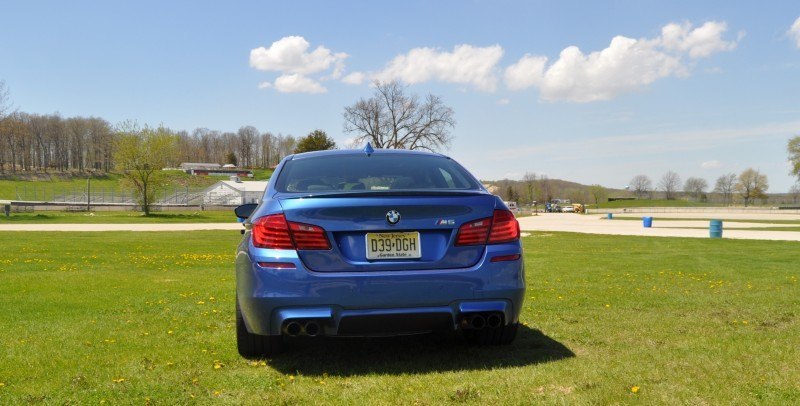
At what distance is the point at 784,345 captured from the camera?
16.2 ft

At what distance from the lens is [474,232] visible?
4.20m

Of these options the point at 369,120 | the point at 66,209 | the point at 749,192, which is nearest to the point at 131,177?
the point at 66,209

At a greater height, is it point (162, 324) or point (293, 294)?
point (293, 294)

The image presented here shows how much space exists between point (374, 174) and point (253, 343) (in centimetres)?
155

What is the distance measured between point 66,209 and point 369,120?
3369cm

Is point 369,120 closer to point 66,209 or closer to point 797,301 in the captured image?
point 66,209

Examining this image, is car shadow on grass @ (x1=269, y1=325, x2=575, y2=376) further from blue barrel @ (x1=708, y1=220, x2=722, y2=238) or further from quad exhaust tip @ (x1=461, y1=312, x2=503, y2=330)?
blue barrel @ (x1=708, y1=220, x2=722, y2=238)

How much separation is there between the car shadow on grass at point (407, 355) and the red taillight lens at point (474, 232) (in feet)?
2.85

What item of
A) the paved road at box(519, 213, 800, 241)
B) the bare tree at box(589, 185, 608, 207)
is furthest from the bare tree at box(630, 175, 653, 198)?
the paved road at box(519, 213, 800, 241)

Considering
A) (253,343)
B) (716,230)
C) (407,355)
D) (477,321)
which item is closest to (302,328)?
(253,343)

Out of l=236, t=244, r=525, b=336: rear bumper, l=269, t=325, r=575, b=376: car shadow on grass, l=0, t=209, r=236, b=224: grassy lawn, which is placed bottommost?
l=0, t=209, r=236, b=224: grassy lawn

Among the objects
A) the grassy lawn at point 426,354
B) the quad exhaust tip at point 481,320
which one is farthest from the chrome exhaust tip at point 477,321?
the grassy lawn at point 426,354

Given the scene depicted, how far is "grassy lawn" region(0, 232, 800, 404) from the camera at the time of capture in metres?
3.71

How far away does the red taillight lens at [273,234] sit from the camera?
160 inches
